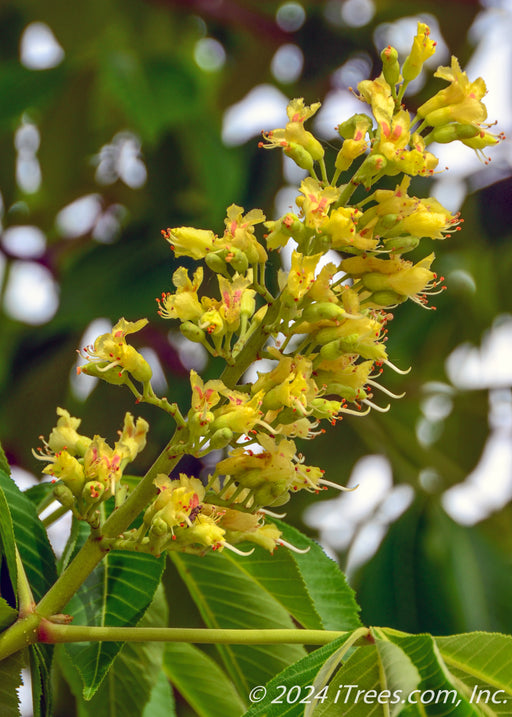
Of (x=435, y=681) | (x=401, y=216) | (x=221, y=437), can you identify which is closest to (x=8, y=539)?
(x=221, y=437)

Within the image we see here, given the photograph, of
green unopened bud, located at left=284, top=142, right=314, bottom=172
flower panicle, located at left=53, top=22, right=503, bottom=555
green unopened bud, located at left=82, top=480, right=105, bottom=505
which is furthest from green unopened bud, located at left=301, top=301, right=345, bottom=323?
green unopened bud, located at left=82, top=480, right=105, bottom=505

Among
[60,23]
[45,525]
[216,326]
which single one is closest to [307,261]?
[216,326]

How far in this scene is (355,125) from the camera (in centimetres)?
116

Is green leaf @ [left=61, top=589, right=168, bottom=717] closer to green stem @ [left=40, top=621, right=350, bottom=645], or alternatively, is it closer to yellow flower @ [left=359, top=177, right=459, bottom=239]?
green stem @ [left=40, top=621, right=350, bottom=645]

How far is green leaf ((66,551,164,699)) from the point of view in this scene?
1.16 metres

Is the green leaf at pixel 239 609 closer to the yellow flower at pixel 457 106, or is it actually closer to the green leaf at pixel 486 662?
the green leaf at pixel 486 662

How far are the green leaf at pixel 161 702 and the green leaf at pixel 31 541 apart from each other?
0.44 m

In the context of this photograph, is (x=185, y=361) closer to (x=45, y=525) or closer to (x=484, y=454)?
(x=484, y=454)

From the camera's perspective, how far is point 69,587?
108 cm

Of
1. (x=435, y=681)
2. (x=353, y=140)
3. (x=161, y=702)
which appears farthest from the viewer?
(x=161, y=702)

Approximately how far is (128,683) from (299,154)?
880 millimetres

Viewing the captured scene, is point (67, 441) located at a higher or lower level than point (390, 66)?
lower

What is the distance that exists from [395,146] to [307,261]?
184mm

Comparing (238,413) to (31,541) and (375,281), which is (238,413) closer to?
(375,281)
